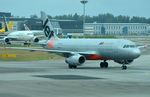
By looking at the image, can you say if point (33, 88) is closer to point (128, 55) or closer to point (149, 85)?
point (149, 85)

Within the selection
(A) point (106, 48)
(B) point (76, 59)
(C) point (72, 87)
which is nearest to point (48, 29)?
(B) point (76, 59)

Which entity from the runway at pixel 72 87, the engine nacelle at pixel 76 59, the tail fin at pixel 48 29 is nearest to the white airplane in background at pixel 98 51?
the engine nacelle at pixel 76 59

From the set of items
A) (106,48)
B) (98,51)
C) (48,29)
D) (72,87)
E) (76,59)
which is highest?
(48,29)

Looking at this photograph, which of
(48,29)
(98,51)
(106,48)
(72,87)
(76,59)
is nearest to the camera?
(72,87)

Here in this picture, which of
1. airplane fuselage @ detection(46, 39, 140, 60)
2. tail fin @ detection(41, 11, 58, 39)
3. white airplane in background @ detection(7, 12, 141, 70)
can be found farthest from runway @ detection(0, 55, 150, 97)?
tail fin @ detection(41, 11, 58, 39)

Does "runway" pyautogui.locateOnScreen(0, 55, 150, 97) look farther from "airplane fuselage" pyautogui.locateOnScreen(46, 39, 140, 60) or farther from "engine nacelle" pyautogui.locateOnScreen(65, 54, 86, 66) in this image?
"airplane fuselage" pyautogui.locateOnScreen(46, 39, 140, 60)

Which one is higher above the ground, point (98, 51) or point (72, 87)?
point (72, 87)

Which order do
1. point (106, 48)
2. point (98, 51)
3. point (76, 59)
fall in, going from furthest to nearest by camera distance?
point (98, 51)
point (106, 48)
point (76, 59)

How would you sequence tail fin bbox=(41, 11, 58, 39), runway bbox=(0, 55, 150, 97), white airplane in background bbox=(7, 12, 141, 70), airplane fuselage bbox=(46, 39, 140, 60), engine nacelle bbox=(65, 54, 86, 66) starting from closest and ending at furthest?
1. runway bbox=(0, 55, 150, 97)
2. airplane fuselage bbox=(46, 39, 140, 60)
3. white airplane in background bbox=(7, 12, 141, 70)
4. engine nacelle bbox=(65, 54, 86, 66)
5. tail fin bbox=(41, 11, 58, 39)

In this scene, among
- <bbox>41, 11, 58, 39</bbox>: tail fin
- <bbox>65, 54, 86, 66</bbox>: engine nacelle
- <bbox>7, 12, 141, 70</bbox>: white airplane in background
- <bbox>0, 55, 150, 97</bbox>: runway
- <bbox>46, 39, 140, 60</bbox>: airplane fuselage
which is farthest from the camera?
A: <bbox>41, 11, 58, 39</bbox>: tail fin

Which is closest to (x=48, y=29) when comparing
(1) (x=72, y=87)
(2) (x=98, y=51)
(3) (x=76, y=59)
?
(2) (x=98, y=51)

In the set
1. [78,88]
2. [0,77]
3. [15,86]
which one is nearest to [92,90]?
[78,88]

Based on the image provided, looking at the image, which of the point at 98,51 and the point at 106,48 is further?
the point at 98,51

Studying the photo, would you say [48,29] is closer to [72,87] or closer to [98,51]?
[98,51]
